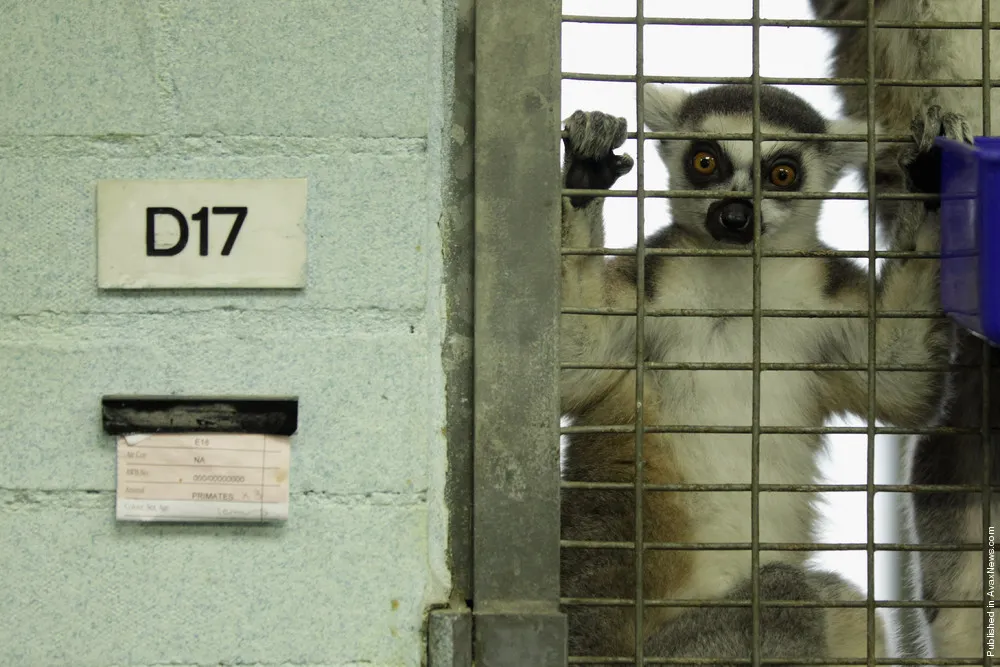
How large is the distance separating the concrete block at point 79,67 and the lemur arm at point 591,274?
2.50 feet

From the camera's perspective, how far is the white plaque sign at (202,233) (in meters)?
1.62

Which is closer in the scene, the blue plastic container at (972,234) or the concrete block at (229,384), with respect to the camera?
the blue plastic container at (972,234)

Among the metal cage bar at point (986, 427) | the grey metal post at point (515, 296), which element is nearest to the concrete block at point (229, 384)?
the grey metal post at point (515, 296)

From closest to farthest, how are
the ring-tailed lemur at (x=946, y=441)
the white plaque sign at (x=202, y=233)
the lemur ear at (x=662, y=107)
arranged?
the white plaque sign at (x=202, y=233) → the ring-tailed lemur at (x=946, y=441) → the lemur ear at (x=662, y=107)

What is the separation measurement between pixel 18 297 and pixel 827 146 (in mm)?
1870

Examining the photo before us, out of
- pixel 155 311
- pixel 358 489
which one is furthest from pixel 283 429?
pixel 155 311

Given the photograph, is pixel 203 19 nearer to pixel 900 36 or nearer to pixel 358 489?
pixel 358 489

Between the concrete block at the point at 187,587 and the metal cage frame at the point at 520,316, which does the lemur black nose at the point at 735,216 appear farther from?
the concrete block at the point at 187,587

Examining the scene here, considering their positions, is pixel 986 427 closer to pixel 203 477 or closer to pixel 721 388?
pixel 721 388

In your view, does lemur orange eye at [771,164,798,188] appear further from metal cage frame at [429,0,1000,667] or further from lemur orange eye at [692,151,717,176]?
metal cage frame at [429,0,1000,667]

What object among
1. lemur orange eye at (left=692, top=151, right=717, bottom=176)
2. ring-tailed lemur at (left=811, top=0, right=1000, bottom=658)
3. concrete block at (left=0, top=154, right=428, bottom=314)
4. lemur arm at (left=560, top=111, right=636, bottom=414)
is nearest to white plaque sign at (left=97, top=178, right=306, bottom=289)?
concrete block at (left=0, top=154, right=428, bottom=314)

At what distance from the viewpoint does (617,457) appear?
91.4 inches

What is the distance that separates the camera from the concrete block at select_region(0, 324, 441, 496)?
163 cm

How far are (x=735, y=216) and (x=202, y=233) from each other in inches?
42.7
